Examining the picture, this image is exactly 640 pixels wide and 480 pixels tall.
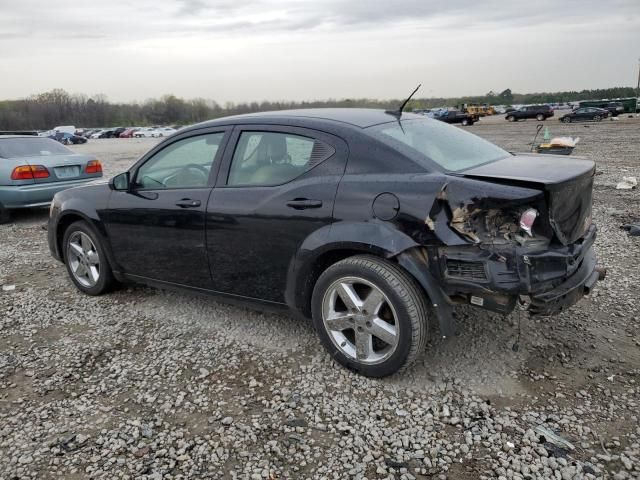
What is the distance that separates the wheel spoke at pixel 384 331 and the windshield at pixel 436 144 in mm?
982

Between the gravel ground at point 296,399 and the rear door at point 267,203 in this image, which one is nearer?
the gravel ground at point 296,399

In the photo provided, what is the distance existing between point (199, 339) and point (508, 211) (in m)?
2.43

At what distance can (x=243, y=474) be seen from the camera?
2.37m

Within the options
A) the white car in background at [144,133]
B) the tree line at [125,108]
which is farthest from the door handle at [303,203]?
the tree line at [125,108]

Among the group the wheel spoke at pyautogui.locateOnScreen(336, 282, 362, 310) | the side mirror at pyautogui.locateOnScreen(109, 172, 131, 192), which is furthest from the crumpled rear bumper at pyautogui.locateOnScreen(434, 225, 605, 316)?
the side mirror at pyautogui.locateOnScreen(109, 172, 131, 192)

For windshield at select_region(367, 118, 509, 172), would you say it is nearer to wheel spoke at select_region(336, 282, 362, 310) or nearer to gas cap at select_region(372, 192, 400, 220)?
gas cap at select_region(372, 192, 400, 220)

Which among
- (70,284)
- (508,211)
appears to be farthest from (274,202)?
(70,284)

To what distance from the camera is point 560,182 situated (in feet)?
8.60

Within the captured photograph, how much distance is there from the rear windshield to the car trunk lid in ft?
25.4

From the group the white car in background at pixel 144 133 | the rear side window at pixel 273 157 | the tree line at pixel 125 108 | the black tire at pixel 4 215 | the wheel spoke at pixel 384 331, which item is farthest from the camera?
the tree line at pixel 125 108

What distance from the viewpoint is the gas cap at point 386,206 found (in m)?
2.80

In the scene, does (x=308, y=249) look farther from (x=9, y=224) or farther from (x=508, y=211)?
(x=9, y=224)

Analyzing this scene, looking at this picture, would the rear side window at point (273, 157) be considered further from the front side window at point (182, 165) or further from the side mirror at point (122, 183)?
the side mirror at point (122, 183)

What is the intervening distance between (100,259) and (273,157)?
2135 mm
